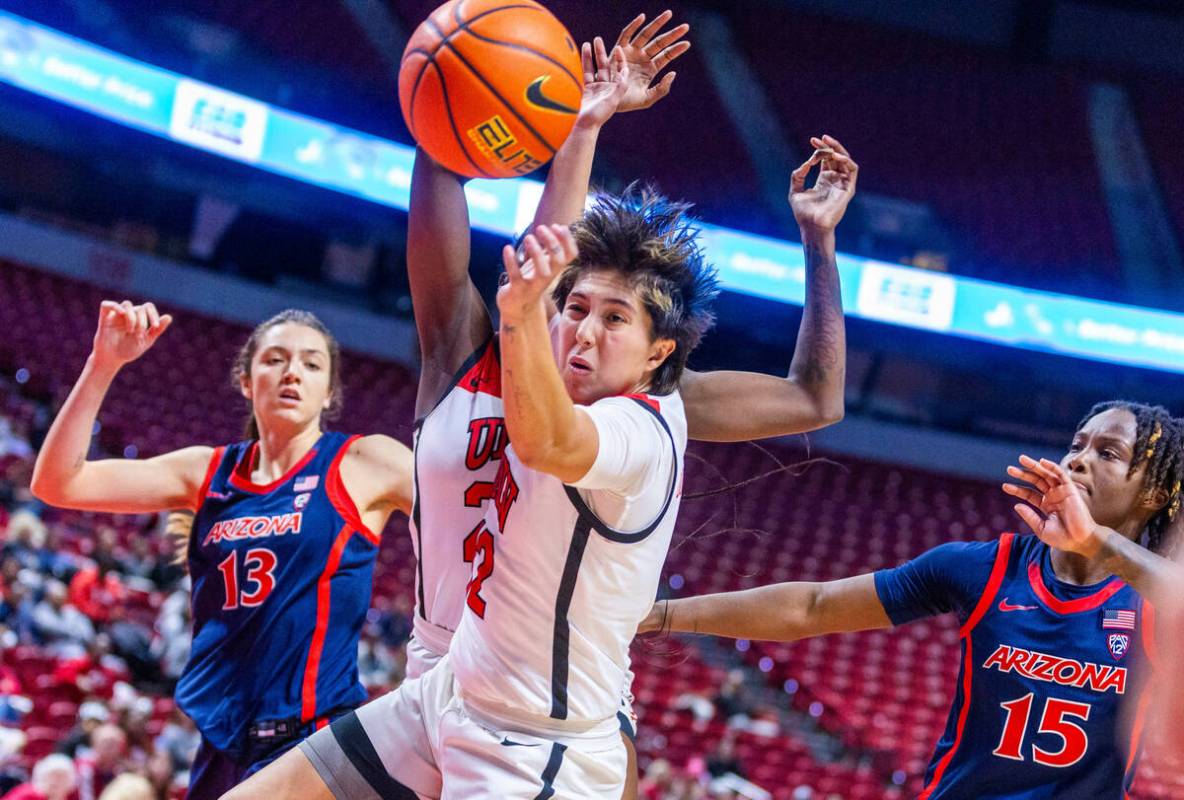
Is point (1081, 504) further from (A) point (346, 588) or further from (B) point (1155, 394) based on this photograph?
(B) point (1155, 394)

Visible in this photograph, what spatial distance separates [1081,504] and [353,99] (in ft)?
53.4

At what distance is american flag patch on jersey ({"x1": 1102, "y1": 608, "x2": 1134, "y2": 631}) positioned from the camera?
296 cm

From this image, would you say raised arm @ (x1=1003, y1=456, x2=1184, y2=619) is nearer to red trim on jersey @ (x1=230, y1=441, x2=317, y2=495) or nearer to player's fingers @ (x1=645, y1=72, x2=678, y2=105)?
player's fingers @ (x1=645, y1=72, x2=678, y2=105)

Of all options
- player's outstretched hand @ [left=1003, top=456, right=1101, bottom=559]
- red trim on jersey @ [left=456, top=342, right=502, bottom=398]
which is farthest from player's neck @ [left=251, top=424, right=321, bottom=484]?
player's outstretched hand @ [left=1003, top=456, right=1101, bottom=559]

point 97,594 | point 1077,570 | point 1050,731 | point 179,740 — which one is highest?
point 1077,570

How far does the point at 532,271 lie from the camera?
2104mm

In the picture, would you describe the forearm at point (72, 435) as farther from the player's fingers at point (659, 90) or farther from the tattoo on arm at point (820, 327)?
the tattoo on arm at point (820, 327)

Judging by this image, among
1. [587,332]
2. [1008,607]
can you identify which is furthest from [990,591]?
[587,332]

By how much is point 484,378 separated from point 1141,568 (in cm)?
147

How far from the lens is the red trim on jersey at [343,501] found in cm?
358

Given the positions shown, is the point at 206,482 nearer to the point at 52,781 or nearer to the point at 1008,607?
the point at 1008,607

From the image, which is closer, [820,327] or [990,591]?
[820,327]

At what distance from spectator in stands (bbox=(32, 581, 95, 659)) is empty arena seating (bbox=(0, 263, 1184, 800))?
2.85 ft

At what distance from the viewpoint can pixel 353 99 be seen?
17672mm
